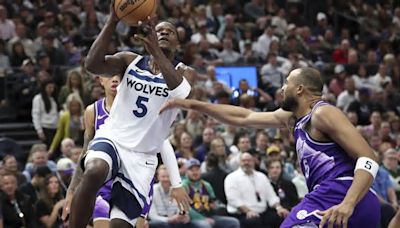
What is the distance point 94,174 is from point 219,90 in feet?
30.4

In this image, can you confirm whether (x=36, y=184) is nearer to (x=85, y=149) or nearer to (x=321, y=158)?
(x=85, y=149)

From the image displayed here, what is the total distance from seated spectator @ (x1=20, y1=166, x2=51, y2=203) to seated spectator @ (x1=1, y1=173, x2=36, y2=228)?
0.30 m

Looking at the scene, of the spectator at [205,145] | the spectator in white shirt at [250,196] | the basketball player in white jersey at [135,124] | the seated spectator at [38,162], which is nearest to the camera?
the basketball player in white jersey at [135,124]

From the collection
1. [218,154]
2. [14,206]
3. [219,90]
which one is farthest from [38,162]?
[219,90]

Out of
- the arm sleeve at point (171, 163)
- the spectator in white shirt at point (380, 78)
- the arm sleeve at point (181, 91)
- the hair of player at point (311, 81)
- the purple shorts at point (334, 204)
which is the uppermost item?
the hair of player at point (311, 81)

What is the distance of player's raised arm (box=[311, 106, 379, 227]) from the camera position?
21.3 feet

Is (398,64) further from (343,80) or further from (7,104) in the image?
(7,104)

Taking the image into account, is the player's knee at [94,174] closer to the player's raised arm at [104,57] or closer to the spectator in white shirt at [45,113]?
the player's raised arm at [104,57]

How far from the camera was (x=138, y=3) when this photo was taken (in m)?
7.51

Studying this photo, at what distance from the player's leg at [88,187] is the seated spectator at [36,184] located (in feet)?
15.0

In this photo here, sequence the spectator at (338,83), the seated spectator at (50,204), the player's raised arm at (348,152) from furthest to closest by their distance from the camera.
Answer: the spectator at (338,83) → the seated spectator at (50,204) → the player's raised arm at (348,152)

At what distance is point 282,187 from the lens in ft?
44.9

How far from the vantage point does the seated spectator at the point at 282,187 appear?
44.7ft

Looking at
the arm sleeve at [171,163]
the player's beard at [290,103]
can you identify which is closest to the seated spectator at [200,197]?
the arm sleeve at [171,163]
